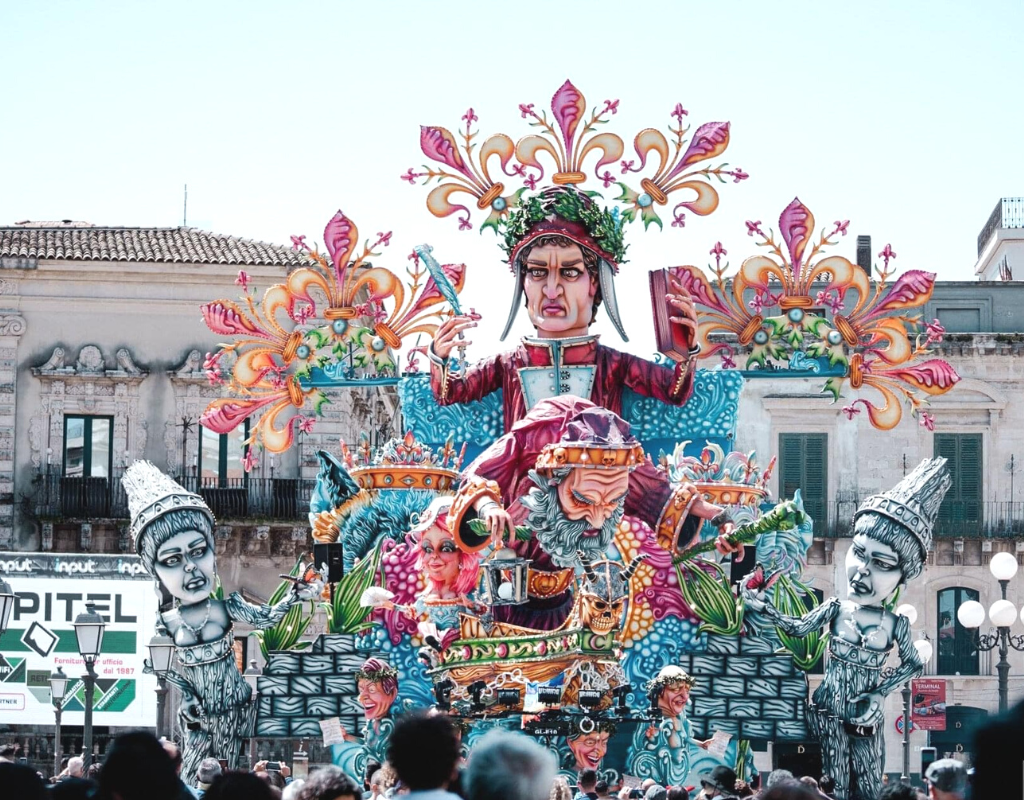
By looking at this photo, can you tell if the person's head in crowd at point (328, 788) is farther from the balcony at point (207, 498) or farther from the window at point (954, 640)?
the window at point (954, 640)

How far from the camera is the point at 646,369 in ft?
70.4

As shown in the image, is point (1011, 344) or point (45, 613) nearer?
point (45, 613)

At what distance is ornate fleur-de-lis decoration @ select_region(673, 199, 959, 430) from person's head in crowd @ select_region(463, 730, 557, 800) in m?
14.2

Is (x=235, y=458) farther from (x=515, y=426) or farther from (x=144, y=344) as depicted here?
(x=515, y=426)

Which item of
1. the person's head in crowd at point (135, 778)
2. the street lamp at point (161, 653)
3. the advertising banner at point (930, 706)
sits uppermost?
the person's head in crowd at point (135, 778)

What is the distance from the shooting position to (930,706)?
39812 millimetres

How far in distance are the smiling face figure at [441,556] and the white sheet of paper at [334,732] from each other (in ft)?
6.18

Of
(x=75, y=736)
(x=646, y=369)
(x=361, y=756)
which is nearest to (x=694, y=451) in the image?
(x=646, y=369)

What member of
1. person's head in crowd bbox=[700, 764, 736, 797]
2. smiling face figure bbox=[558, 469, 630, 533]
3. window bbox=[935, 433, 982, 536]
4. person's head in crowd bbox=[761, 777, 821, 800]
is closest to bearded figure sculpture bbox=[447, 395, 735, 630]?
smiling face figure bbox=[558, 469, 630, 533]

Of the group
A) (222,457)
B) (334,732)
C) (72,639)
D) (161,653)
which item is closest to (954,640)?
(222,457)

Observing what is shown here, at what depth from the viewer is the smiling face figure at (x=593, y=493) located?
758 inches

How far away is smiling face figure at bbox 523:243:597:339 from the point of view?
20969 mm

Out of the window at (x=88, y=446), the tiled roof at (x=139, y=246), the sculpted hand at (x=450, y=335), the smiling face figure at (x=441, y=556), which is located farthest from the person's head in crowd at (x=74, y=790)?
the window at (x=88, y=446)

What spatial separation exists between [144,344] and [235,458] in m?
2.79
